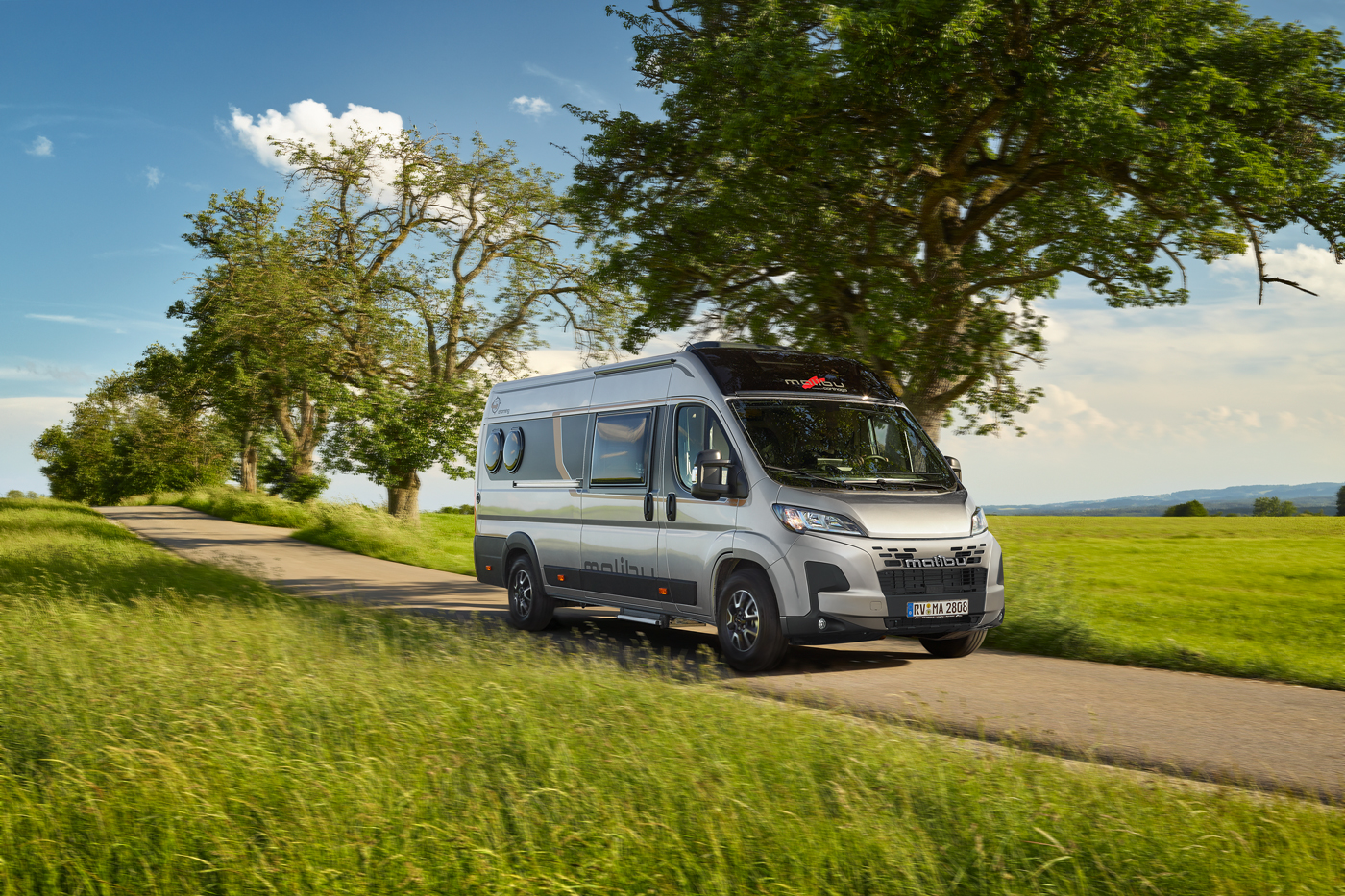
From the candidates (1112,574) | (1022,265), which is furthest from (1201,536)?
(1022,265)

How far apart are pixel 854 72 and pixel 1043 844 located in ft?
31.1

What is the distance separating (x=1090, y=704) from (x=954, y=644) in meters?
2.11

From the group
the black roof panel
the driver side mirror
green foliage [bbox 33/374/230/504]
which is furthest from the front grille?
green foliage [bbox 33/374/230/504]

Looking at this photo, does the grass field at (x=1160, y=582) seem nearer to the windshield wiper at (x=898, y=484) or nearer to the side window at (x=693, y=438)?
the windshield wiper at (x=898, y=484)

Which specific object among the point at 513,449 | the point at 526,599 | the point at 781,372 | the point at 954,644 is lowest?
the point at 954,644

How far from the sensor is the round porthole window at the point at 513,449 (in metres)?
12.2

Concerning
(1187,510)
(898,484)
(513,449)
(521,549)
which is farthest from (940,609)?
(1187,510)

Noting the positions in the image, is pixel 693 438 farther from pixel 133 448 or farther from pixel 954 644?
pixel 133 448

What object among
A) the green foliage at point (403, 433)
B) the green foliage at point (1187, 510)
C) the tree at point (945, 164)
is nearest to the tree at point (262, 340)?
the green foliage at point (403, 433)

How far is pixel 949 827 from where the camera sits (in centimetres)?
394

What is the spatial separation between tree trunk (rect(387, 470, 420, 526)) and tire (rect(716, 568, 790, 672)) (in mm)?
21234

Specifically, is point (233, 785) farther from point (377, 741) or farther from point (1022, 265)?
point (1022, 265)

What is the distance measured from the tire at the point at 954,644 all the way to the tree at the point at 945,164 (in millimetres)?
3888

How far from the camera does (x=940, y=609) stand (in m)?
8.16
